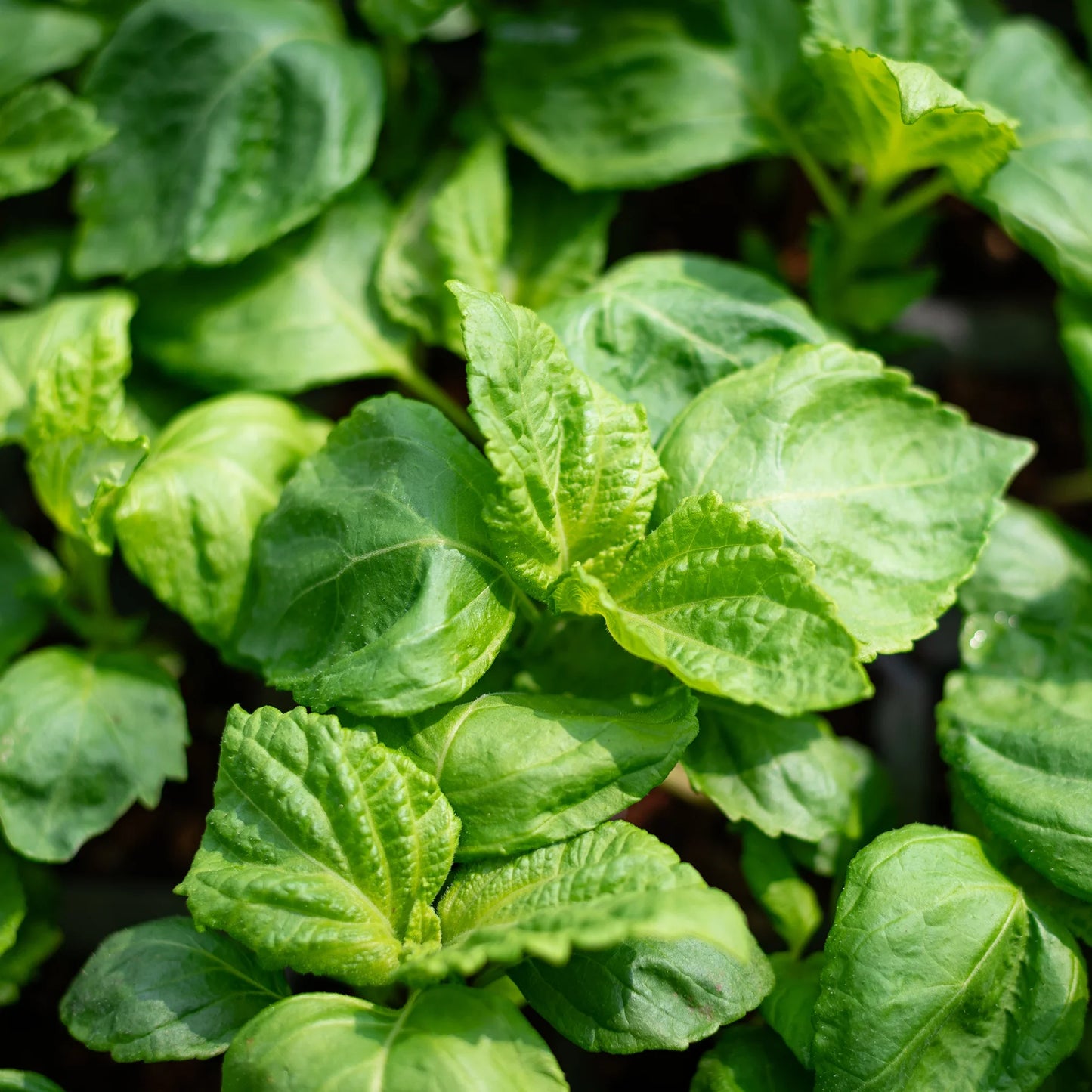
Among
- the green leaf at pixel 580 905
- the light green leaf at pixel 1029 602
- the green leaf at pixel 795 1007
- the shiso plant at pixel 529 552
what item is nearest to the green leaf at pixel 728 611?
the shiso plant at pixel 529 552

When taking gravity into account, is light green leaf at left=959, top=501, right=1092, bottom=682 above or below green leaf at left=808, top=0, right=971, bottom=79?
below

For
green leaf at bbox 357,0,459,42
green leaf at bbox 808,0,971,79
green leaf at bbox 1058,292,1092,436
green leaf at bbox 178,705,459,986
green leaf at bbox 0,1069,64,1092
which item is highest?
green leaf at bbox 808,0,971,79

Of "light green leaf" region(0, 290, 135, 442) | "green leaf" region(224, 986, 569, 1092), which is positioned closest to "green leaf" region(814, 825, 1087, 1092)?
"green leaf" region(224, 986, 569, 1092)

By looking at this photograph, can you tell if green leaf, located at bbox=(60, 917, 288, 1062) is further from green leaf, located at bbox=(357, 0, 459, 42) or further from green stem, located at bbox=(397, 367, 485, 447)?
green leaf, located at bbox=(357, 0, 459, 42)

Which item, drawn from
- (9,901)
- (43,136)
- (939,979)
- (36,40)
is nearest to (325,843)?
(9,901)

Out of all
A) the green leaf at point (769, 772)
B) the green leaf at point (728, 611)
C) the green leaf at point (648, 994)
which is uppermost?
the green leaf at point (728, 611)

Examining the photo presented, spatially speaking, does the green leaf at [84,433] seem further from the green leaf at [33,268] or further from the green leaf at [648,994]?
the green leaf at [648,994]
